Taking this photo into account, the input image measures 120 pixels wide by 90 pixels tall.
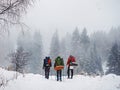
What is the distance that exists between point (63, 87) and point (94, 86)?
5.74 ft

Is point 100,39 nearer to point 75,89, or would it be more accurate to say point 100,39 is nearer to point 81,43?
point 81,43

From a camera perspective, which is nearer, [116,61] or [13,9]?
[13,9]

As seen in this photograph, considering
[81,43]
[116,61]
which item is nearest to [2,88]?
[116,61]

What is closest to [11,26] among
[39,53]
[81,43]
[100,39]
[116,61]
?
[116,61]

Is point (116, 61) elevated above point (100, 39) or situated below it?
below

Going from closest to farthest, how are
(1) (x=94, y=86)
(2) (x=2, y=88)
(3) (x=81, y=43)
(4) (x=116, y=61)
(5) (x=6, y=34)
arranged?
(2) (x=2, y=88) < (5) (x=6, y=34) < (1) (x=94, y=86) < (4) (x=116, y=61) < (3) (x=81, y=43)

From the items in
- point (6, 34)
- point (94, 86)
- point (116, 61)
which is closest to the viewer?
point (6, 34)

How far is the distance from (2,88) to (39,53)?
2917 inches

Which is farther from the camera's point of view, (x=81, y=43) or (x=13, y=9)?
(x=81, y=43)

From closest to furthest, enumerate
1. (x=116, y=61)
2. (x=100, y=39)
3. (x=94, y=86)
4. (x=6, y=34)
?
(x=6, y=34)
(x=94, y=86)
(x=116, y=61)
(x=100, y=39)

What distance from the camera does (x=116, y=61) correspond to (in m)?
56.5

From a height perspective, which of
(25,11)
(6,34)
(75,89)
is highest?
(25,11)

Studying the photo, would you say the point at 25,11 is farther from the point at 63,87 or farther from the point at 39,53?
the point at 39,53

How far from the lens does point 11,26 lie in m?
12.6
